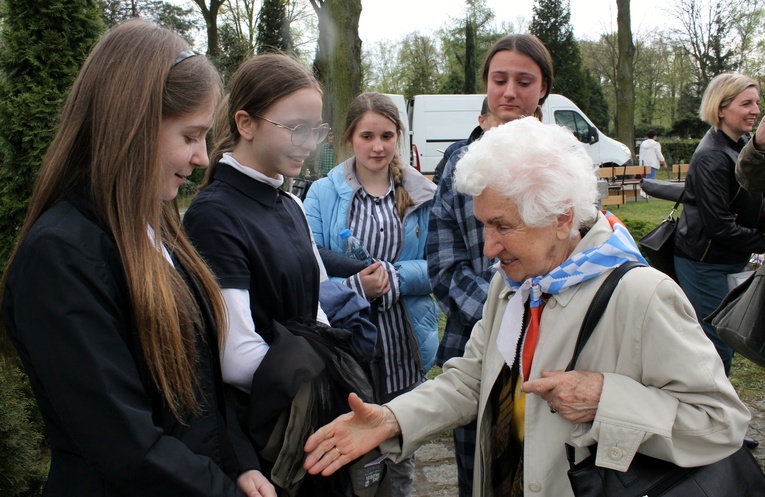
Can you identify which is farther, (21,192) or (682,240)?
(682,240)

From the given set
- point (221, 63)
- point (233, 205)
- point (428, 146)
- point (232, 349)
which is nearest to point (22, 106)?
point (233, 205)

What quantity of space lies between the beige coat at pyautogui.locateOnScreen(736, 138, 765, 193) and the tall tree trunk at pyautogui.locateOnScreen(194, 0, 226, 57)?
25.2 meters

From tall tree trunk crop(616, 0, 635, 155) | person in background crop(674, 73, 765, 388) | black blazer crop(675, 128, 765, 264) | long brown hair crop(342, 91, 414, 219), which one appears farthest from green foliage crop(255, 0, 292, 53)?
long brown hair crop(342, 91, 414, 219)

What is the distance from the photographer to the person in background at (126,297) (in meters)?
1.33

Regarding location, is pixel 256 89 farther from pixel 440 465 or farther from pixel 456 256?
pixel 440 465

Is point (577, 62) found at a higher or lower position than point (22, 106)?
higher

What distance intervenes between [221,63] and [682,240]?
23.7 m

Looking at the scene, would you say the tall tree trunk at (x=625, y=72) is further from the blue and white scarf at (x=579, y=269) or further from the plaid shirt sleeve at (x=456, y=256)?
the blue and white scarf at (x=579, y=269)

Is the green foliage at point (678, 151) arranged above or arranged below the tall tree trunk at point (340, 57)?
below

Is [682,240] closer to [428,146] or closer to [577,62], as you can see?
[428,146]

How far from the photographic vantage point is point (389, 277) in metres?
3.20

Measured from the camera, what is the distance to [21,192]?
4.11 m

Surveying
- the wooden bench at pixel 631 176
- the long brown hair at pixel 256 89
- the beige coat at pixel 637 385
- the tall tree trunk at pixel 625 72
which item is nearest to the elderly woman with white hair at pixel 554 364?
the beige coat at pixel 637 385

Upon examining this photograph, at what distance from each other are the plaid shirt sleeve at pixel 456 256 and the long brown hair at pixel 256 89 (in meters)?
0.76
